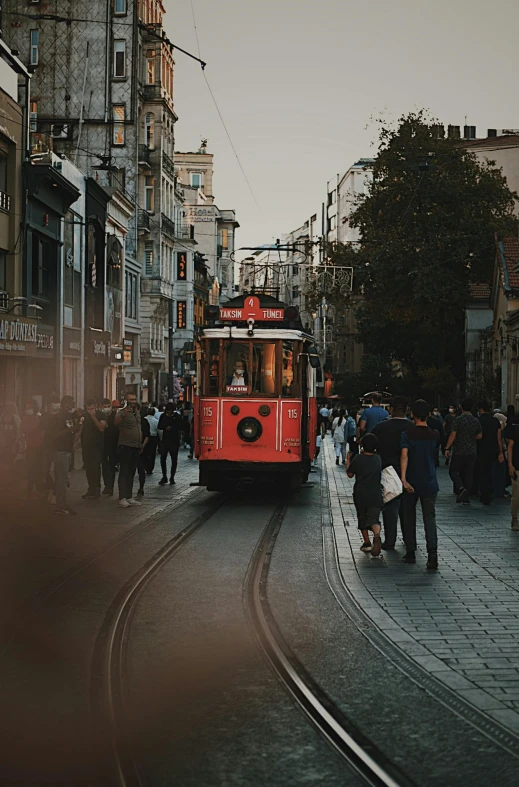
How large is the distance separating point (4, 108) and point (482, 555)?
23.6 metres

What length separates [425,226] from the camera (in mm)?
51000

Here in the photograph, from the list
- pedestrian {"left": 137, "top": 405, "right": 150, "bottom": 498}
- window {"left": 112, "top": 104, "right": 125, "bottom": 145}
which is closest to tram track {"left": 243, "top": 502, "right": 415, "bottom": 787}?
pedestrian {"left": 137, "top": 405, "right": 150, "bottom": 498}

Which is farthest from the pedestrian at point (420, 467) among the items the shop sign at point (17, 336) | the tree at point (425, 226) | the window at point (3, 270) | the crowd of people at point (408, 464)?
the tree at point (425, 226)

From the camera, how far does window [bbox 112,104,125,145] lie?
208ft

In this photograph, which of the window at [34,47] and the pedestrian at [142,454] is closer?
the pedestrian at [142,454]

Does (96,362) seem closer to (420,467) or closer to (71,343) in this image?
(71,343)

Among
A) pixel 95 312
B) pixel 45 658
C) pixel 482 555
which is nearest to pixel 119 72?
pixel 95 312

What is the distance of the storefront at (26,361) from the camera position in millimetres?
28953

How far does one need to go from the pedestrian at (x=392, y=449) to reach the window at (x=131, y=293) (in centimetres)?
4451

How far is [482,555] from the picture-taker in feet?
46.0

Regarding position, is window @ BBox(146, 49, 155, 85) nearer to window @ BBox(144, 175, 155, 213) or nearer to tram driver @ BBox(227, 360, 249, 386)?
window @ BBox(144, 175, 155, 213)

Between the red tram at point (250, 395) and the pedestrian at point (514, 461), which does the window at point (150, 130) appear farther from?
the pedestrian at point (514, 461)

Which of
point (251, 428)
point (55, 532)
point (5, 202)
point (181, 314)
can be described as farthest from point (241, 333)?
point (181, 314)

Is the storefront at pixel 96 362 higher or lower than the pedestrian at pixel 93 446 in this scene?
higher
